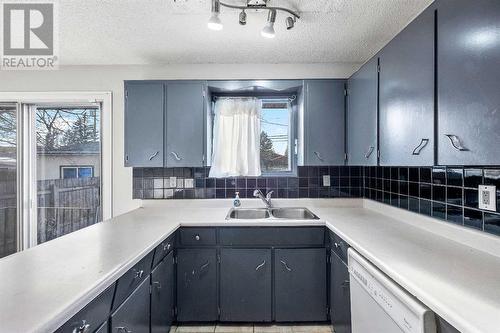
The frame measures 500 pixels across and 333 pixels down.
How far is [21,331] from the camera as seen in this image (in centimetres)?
73

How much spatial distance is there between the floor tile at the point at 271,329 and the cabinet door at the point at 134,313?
89cm

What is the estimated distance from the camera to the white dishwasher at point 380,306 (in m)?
0.93

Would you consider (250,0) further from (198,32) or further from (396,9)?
(396,9)

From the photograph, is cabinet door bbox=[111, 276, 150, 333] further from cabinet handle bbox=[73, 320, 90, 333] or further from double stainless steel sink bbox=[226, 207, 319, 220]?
double stainless steel sink bbox=[226, 207, 319, 220]

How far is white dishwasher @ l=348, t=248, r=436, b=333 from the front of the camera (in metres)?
0.93

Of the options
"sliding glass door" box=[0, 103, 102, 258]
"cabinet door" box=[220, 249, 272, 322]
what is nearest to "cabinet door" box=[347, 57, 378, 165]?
"cabinet door" box=[220, 249, 272, 322]

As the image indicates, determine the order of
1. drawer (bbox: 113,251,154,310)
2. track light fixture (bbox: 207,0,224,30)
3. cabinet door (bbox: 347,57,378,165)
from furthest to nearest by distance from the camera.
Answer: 1. cabinet door (bbox: 347,57,378,165)
2. track light fixture (bbox: 207,0,224,30)
3. drawer (bbox: 113,251,154,310)

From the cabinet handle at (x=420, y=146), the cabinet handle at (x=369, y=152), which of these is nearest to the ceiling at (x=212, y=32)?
the cabinet handle at (x=369, y=152)

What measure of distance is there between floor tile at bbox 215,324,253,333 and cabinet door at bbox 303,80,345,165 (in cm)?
142

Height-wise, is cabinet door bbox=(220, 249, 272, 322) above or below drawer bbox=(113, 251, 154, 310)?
below

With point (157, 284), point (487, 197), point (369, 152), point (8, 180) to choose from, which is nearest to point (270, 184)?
point (369, 152)

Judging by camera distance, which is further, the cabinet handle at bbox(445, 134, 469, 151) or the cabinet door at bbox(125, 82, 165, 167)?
the cabinet door at bbox(125, 82, 165, 167)

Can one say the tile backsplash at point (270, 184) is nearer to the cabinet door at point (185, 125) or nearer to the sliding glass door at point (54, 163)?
the cabinet door at point (185, 125)

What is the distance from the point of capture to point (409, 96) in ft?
4.59
